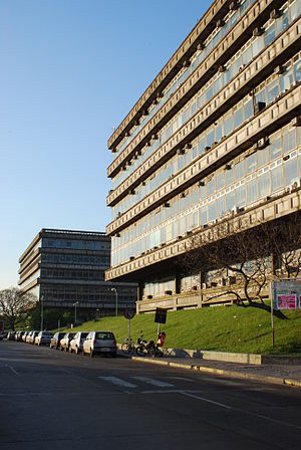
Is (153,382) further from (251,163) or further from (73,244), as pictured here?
(73,244)

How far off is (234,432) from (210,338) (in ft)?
77.4

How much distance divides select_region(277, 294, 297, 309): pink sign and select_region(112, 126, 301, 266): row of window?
30.9 feet

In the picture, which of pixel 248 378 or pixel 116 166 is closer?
pixel 248 378

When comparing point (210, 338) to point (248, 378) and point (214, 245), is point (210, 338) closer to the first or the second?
point (214, 245)

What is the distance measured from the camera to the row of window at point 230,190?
32.5 metres

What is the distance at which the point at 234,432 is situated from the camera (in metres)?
8.72

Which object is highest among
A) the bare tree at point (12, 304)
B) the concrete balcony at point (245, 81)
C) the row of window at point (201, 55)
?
the row of window at point (201, 55)

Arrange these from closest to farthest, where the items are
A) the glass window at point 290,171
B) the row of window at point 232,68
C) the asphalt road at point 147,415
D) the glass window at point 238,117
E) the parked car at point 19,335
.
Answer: the asphalt road at point 147,415 → the glass window at point 290,171 → the row of window at point 232,68 → the glass window at point 238,117 → the parked car at point 19,335

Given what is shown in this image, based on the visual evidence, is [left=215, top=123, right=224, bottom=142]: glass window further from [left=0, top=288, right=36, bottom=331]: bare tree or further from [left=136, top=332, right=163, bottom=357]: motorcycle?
[left=0, top=288, right=36, bottom=331]: bare tree

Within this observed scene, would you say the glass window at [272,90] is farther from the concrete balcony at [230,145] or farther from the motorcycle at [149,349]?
the motorcycle at [149,349]

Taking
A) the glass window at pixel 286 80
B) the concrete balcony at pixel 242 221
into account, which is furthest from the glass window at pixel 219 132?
the glass window at pixel 286 80

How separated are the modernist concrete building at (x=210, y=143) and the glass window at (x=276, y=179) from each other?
0.06m

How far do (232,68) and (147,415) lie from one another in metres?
33.9

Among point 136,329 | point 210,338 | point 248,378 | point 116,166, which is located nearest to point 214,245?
point 210,338
